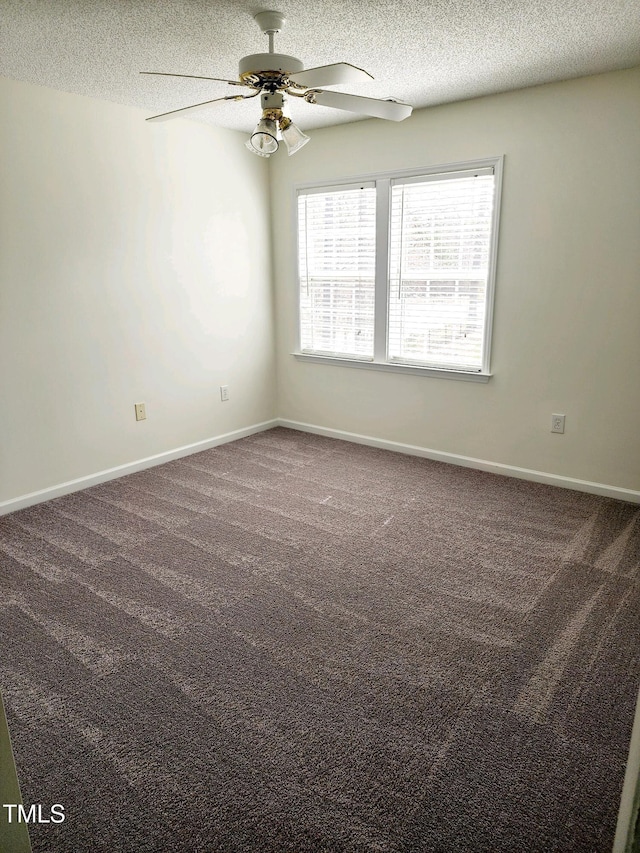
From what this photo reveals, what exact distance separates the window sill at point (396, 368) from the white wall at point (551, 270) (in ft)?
0.18

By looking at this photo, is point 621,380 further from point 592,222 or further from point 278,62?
point 278,62

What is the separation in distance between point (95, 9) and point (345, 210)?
227 centimetres

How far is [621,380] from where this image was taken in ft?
10.6

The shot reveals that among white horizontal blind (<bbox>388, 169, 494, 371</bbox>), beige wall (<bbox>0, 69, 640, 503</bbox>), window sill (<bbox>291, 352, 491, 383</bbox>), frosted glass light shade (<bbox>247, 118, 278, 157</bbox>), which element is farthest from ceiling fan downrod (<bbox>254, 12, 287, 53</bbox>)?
window sill (<bbox>291, 352, 491, 383</bbox>)

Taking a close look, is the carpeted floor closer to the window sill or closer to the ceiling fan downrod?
the window sill

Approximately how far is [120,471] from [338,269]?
2211 mm

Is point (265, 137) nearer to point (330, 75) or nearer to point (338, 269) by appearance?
point (330, 75)

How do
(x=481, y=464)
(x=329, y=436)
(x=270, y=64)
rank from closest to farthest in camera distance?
(x=270, y=64)
(x=481, y=464)
(x=329, y=436)

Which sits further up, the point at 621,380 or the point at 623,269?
the point at 623,269

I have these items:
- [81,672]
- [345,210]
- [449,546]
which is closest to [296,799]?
[81,672]

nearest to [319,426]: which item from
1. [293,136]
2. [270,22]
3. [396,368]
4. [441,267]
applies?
[396,368]

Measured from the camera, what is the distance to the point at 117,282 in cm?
362

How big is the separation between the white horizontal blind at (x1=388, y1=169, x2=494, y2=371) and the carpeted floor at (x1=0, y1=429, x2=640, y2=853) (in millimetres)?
1139

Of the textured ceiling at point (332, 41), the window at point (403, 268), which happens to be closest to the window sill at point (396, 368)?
the window at point (403, 268)
